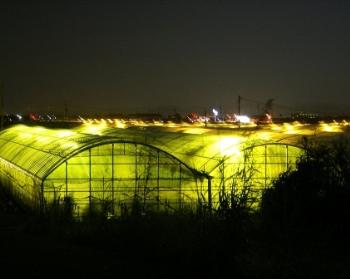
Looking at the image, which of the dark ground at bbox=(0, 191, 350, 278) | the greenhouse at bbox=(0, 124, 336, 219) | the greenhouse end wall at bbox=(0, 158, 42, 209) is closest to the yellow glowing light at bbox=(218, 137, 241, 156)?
the greenhouse at bbox=(0, 124, 336, 219)

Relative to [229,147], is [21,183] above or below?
below

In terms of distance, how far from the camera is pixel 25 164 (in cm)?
1967

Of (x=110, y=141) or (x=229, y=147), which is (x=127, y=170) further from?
(x=229, y=147)

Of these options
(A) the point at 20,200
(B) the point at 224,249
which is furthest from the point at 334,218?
(A) the point at 20,200

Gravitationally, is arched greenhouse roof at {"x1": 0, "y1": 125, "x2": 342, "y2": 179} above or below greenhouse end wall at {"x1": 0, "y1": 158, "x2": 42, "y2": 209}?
above

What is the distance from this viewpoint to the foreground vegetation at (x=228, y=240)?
8430mm

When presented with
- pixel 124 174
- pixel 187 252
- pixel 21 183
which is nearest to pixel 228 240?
pixel 187 252

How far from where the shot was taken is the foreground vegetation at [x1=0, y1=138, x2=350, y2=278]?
8430 mm

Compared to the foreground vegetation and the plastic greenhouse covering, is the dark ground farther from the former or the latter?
the plastic greenhouse covering

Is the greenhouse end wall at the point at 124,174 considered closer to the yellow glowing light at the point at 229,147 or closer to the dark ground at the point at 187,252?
the yellow glowing light at the point at 229,147

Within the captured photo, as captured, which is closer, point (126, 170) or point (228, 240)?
point (228, 240)

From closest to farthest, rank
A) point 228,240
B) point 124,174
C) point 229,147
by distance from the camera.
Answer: point 228,240 → point 124,174 → point 229,147

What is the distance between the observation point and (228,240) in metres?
8.80

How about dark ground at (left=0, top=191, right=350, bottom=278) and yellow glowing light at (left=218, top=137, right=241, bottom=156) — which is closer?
dark ground at (left=0, top=191, right=350, bottom=278)
